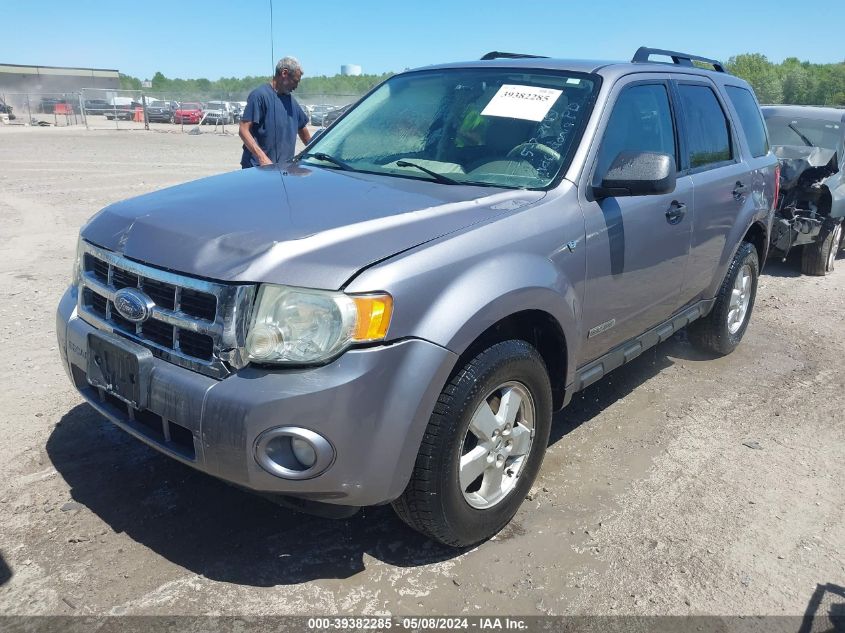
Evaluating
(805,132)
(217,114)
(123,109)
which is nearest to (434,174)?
(805,132)

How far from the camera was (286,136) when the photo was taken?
255 inches

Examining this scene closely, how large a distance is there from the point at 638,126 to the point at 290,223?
2.10m

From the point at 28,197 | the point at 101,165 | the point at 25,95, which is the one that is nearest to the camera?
the point at 28,197

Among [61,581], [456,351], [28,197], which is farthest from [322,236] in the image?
[28,197]

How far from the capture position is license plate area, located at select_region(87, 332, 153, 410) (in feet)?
8.20

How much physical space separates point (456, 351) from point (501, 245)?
0.52 m

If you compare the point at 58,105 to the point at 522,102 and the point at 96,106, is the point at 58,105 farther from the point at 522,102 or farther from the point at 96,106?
the point at 522,102

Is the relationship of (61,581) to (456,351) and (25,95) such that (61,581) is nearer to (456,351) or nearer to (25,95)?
(456,351)

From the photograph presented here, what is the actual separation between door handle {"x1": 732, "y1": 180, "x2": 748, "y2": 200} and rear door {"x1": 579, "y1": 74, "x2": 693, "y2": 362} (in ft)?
2.51

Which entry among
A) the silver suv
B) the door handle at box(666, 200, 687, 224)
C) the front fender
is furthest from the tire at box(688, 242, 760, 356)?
the front fender

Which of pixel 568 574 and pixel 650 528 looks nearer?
pixel 568 574

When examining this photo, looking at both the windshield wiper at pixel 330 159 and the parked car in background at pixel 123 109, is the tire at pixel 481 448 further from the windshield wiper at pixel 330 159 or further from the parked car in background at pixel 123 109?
the parked car in background at pixel 123 109

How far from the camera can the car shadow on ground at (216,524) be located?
2773 mm

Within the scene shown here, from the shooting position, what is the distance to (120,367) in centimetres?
261
